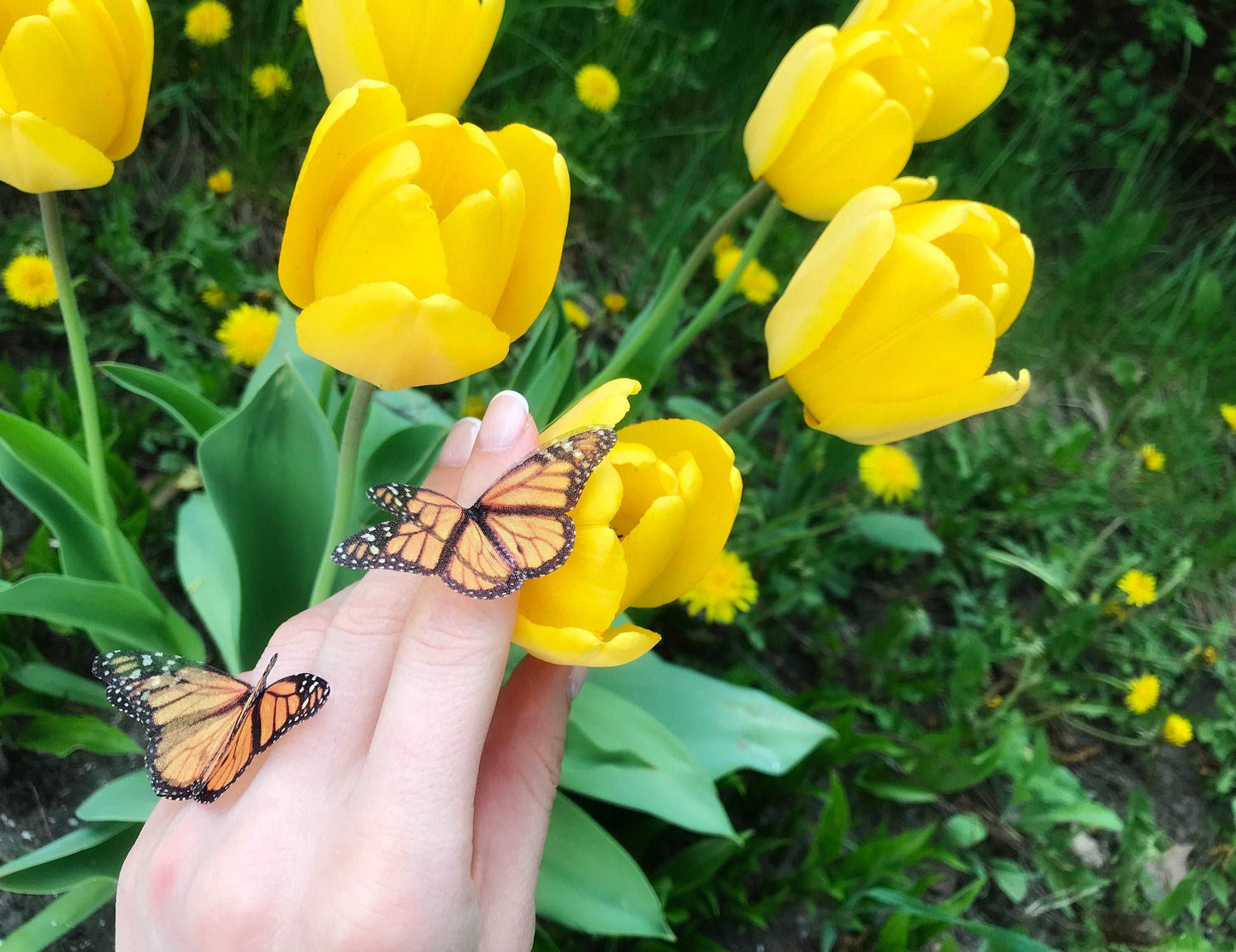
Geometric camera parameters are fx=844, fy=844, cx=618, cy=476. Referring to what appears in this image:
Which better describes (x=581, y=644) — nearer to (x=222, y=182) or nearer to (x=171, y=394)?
(x=171, y=394)

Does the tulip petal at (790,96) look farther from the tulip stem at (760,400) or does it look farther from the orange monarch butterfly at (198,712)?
the orange monarch butterfly at (198,712)

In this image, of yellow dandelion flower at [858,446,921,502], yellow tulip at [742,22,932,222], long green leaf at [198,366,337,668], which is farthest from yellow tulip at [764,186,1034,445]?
yellow dandelion flower at [858,446,921,502]

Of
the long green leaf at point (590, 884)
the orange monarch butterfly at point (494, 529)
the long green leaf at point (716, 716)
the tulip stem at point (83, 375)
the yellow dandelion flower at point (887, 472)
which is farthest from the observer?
the yellow dandelion flower at point (887, 472)

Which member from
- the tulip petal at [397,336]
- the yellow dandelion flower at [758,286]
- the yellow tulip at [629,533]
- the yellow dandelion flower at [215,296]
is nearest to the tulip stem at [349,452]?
the tulip petal at [397,336]

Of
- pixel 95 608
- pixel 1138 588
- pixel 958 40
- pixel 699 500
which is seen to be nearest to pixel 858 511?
pixel 1138 588

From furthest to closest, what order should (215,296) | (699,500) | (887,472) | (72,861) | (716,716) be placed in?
(887,472), (215,296), (716,716), (72,861), (699,500)

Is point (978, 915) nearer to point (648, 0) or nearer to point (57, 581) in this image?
point (57, 581)
